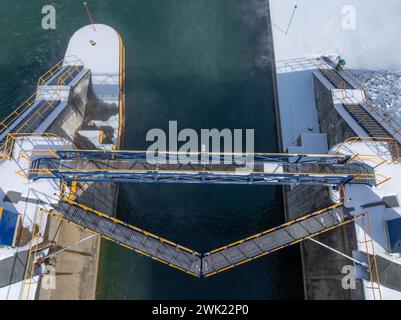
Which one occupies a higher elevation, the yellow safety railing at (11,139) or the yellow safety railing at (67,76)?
the yellow safety railing at (67,76)

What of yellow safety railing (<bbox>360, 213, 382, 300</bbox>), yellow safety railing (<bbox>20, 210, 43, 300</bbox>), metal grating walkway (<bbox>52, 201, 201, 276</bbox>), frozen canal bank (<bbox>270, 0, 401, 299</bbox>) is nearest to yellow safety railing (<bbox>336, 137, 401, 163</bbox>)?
frozen canal bank (<bbox>270, 0, 401, 299</bbox>)

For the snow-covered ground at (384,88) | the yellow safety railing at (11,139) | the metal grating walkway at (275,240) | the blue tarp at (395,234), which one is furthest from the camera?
the snow-covered ground at (384,88)

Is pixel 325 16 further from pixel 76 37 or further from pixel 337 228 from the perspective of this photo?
pixel 76 37

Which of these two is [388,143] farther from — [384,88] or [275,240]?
[275,240]

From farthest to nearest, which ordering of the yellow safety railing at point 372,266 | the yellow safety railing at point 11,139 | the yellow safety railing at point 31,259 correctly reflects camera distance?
the yellow safety railing at point 11,139, the yellow safety railing at point 372,266, the yellow safety railing at point 31,259

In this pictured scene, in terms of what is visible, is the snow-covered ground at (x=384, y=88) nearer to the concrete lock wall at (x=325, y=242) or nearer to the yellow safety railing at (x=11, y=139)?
the concrete lock wall at (x=325, y=242)

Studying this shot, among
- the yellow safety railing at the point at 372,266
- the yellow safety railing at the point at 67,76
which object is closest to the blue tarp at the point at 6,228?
the yellow safety railing at the point at 67,76

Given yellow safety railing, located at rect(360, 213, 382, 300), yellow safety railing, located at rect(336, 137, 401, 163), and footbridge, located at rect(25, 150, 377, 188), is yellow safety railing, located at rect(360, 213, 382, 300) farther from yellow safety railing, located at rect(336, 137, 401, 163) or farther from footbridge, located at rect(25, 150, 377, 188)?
yellow safety railing, located at rect(336, 137, 401, 163)

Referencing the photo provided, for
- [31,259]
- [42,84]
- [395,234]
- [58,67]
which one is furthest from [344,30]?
[31,259]
